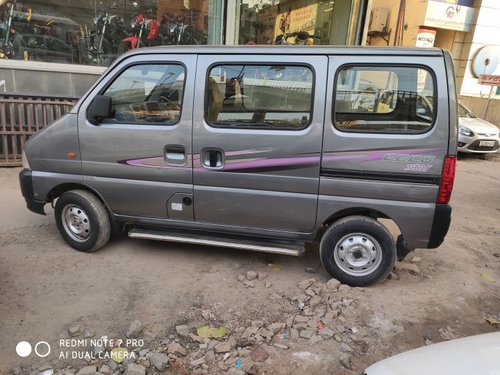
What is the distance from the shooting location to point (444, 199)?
318cm

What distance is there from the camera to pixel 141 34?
8867 mm

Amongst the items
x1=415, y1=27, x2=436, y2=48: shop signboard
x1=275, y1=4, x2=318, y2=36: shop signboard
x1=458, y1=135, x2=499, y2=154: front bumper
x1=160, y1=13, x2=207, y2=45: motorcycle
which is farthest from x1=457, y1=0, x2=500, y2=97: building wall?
x1=160, y1=13, x2=207, y2=45: motorcycle

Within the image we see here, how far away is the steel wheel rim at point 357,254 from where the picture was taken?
136 inches

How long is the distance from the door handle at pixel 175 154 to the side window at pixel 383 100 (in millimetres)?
1364

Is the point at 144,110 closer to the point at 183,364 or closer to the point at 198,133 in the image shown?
the point at 198,133

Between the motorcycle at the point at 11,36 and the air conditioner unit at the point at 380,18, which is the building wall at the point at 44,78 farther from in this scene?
the air conditioner unit at the point at 380,18

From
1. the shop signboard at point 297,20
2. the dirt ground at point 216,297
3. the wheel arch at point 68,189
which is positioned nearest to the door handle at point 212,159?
the dirt ground at point 216,297

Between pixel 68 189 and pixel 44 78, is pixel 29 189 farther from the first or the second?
pixel 44 78

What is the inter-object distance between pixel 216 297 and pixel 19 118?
5.71 m

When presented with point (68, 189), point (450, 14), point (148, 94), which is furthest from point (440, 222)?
point (450, 14)

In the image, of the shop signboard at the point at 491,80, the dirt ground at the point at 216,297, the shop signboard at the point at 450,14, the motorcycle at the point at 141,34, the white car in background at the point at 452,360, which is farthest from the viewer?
the shop signboard at the point at 450,14

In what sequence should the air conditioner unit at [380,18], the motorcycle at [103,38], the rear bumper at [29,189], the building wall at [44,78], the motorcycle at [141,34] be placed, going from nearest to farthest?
the rear bumper at [29,189]
the building wall at [44,78]
the motorcycle at [103,38]
the motorcycle at [141,34]
the air conditioner unit at [380,18]

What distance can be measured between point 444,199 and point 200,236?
85.0 inches

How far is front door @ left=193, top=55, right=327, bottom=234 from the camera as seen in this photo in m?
3.35
